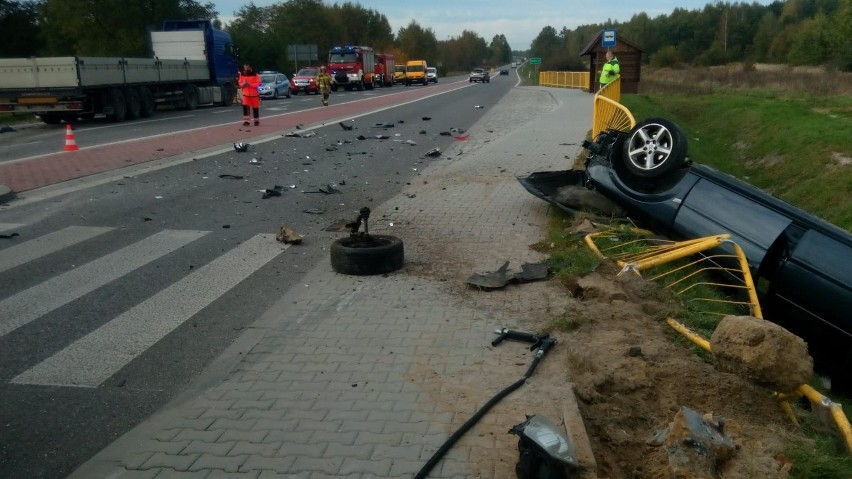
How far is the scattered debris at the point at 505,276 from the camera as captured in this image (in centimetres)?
664

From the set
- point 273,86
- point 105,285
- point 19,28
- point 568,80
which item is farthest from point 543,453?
point 568,80

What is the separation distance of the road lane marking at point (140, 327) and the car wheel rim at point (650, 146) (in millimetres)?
4173

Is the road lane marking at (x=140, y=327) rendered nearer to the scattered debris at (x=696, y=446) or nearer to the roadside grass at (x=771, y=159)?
the roadside grass at (x=771, y=159)

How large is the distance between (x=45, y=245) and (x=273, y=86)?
1375 inches

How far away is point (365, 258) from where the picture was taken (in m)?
7.06

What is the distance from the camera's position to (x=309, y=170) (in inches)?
550

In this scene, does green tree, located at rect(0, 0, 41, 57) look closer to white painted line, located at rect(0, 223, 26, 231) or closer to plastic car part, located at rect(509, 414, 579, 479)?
white painted line, located at rect(0, 223, 26, 231)

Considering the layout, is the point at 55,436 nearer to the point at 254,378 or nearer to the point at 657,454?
the point at 254,378

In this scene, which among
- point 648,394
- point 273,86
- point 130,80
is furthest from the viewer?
point 273,86

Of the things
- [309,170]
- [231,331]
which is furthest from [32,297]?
[309,170]

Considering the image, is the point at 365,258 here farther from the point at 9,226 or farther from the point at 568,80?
the point at 568,80

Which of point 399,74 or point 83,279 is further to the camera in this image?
point 399,74

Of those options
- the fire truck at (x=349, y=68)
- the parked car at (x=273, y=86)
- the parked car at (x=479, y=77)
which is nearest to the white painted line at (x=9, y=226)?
the parked car at (x=273, y=86)

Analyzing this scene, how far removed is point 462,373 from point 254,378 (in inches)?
53.4
